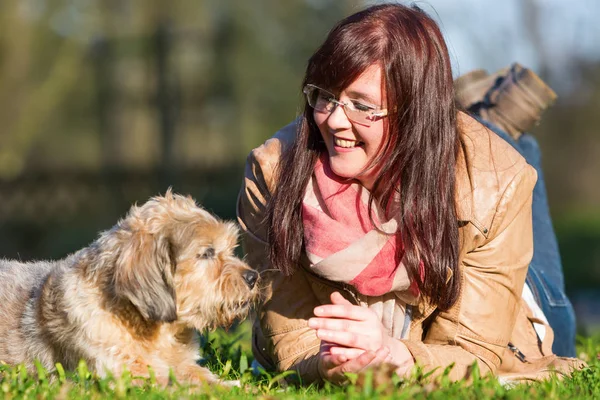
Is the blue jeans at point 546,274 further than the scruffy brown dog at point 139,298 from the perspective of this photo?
Yes

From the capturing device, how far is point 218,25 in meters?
22.0

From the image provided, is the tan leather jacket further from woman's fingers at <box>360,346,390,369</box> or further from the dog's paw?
the dog's paw

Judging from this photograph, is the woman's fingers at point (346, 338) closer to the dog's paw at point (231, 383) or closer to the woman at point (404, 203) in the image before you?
the woman at point (404, 203)

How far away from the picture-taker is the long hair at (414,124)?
14.8 feet

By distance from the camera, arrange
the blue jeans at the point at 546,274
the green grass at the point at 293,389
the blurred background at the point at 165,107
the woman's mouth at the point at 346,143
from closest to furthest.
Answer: the green grass at the point at 293,389 < the woman's mouth at the point at 346,143 < the blue jeans at the point at 546,274 < the blurred background at the point at 165,107

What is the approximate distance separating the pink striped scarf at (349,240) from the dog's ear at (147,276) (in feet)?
2.67

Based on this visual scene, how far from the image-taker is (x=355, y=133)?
15.2ft

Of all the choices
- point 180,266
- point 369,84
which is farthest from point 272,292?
point 369,84

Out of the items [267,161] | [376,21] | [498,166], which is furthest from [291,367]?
[376,21]

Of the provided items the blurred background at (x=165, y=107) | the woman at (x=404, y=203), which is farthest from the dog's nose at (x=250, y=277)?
the blurred background at (x=165, y=107)

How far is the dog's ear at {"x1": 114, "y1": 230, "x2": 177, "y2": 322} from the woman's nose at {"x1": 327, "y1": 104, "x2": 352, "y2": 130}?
3.73 feet

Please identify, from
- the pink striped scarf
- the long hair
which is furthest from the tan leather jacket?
the pink striped scarf

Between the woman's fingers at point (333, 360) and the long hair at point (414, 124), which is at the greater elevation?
the long hair at point (414, 124)

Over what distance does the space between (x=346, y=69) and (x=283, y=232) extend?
3.30 ft
